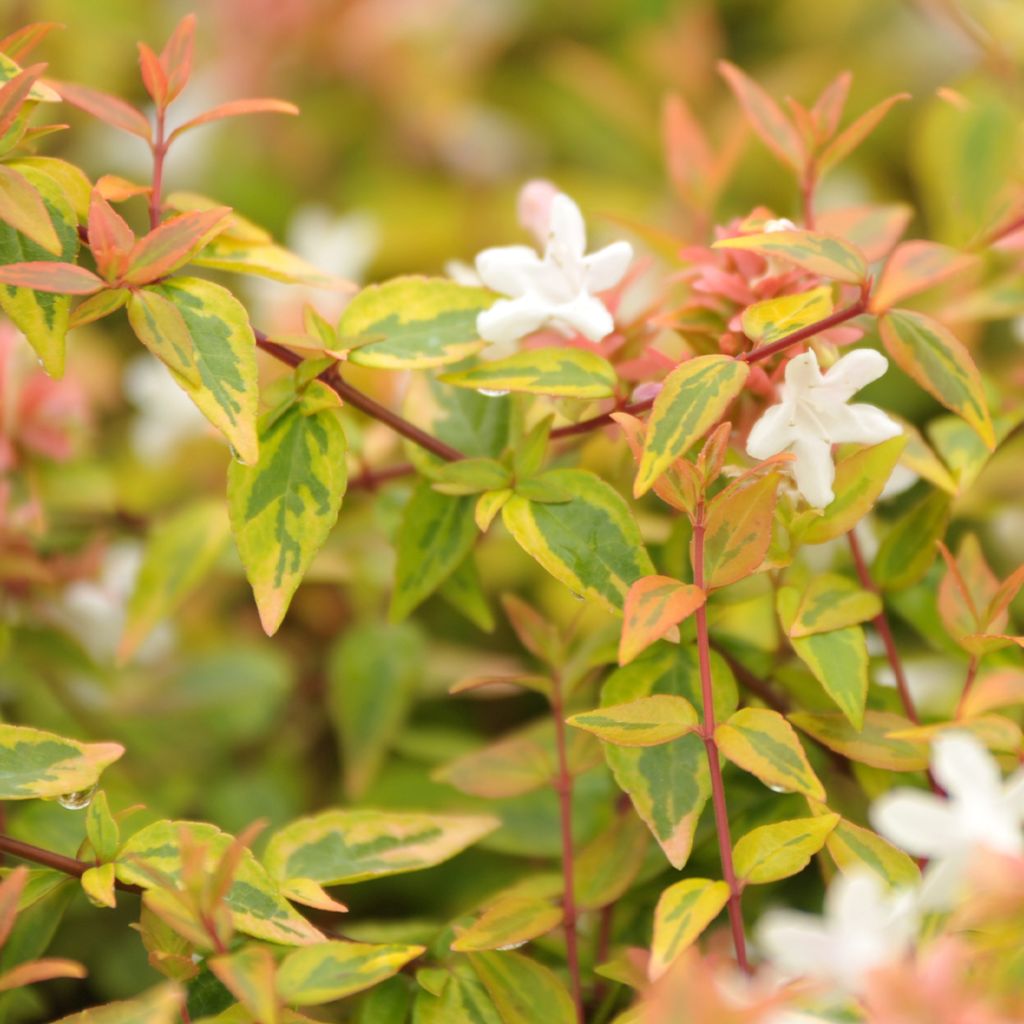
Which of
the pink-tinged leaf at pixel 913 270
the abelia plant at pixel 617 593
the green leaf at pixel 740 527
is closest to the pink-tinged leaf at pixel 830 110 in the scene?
the abelia plant at pixel 617 593

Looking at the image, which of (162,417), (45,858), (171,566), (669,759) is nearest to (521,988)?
(669,759)

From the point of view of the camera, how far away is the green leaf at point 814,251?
56 centimetres

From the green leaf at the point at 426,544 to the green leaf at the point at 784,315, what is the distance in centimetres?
20

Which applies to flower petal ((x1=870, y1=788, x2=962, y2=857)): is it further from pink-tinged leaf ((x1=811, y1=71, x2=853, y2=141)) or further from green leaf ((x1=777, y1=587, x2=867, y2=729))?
pink-tinged leaf ((x1=811, y1=71, x2=853, y2=141))

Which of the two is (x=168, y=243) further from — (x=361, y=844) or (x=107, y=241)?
(x=361, y=844)

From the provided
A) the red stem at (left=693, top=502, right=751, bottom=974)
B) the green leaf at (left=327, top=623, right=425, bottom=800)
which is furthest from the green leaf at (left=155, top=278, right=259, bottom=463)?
the green leaf at (left=327, top=623, right=425, bottom=800)

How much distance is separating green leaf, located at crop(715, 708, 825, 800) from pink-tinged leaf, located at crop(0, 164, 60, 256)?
0.37 metres

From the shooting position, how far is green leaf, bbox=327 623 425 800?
969 millimetres

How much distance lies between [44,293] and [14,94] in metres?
0.09

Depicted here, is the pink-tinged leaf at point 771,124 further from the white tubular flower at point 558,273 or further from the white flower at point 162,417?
the white flower at point 162,417

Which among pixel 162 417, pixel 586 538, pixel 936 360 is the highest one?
pixel 936 360

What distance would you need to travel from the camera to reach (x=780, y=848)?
0.56 metres

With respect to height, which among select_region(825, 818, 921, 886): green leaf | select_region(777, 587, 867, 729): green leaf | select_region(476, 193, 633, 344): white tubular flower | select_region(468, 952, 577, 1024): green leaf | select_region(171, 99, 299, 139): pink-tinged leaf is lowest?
select_region(468, 952, 577, 1024): green leaf

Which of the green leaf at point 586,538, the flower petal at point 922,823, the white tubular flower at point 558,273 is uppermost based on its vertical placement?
the white tubular flower at point 558,273
